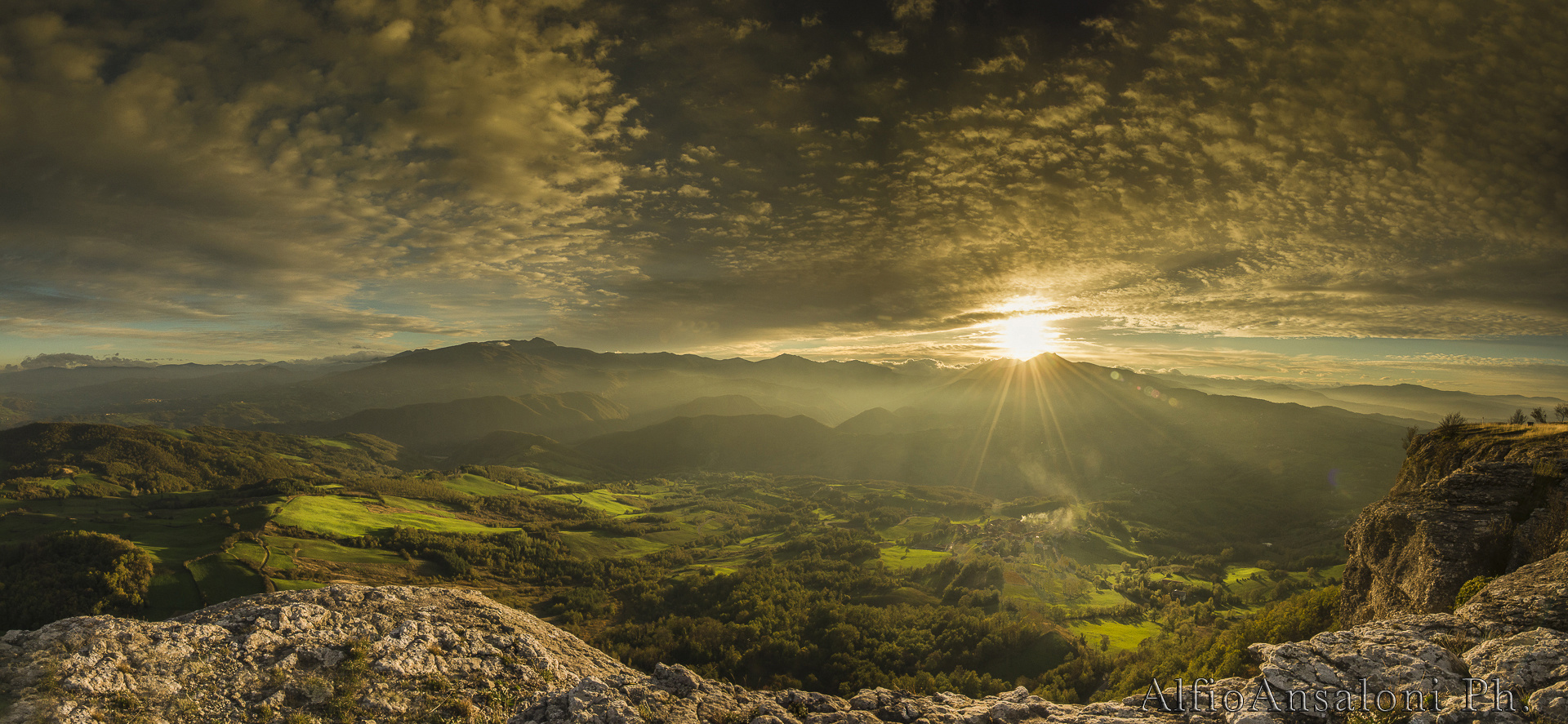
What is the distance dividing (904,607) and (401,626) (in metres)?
83.3

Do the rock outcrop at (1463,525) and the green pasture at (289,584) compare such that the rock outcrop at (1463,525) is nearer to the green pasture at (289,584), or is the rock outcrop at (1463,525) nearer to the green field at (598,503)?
the green pasture at (289,584)

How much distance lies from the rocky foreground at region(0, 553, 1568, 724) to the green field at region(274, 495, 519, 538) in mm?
101945

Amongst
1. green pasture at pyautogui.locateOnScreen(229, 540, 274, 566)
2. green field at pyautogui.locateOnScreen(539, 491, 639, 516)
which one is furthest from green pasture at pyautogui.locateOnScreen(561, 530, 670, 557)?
green pasture at pyautogui.locateOnScreen(229, 540, 274, 566)

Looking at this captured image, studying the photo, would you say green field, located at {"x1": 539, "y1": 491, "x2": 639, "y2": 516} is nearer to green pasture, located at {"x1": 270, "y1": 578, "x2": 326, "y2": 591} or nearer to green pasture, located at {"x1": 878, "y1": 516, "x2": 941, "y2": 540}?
green pasture, located at {"x1": 878, "y1": 516, "x2": 941, "y2": 540}

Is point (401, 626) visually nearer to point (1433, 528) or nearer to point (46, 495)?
point (1433, 528)

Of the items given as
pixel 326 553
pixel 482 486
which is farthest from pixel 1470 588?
pixel 482 486

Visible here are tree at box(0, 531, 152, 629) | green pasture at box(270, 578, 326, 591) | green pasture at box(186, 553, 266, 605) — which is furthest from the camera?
green pasture at box(270, 578, 326, 591)

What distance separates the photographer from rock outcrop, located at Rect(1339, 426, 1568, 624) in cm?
1605

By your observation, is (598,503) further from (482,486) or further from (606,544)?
(606,544)

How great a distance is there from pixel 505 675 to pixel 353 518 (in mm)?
121668

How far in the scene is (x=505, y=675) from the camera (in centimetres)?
1505

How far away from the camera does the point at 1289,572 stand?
362ft

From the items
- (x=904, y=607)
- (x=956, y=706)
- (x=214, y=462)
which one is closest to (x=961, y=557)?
(x=904, y=607)

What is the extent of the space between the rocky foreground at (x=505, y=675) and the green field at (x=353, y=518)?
101945mm
